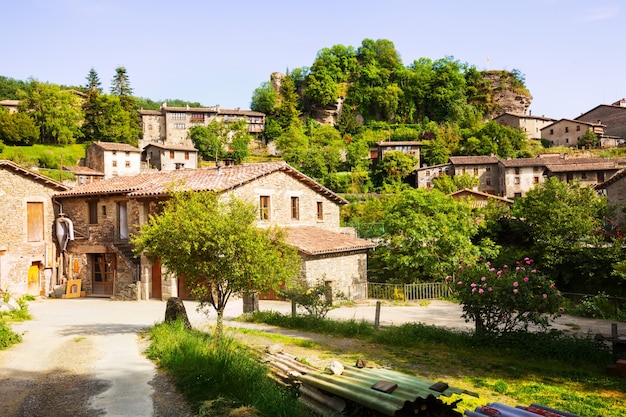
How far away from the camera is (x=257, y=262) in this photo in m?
12.9

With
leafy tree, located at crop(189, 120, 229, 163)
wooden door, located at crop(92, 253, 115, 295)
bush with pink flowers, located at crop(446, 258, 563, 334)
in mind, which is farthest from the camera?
leafy tree, located at crop(189, 120, 229, 163)

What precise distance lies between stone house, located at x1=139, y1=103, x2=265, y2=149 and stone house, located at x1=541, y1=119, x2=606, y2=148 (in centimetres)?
5195

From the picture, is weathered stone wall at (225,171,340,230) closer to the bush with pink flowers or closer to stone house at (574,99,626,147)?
the bush with pink flowers

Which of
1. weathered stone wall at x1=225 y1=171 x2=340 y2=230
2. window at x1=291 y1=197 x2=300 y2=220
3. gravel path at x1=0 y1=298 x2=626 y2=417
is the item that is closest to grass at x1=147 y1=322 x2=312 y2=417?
gravel path at x1=0 y1=298 x2=626 y2=417

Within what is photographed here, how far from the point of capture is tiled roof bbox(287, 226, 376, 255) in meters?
23.5

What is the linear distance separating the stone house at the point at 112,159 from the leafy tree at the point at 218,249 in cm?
5393

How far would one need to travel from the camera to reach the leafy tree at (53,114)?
68938 millimetres

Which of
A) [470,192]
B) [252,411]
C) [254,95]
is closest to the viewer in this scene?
[252,411]

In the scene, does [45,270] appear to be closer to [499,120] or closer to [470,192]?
[470,192]

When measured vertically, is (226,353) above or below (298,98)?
below

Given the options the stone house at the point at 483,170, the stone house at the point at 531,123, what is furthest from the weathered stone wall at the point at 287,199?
the stone house at the point at 531,123

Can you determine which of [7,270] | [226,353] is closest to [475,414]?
[226,353]

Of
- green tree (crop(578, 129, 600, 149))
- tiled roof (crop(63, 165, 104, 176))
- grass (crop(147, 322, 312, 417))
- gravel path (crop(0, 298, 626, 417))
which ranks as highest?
green tree (crop(578, 129, 600, 149))

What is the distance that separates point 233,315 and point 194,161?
54.2 m
